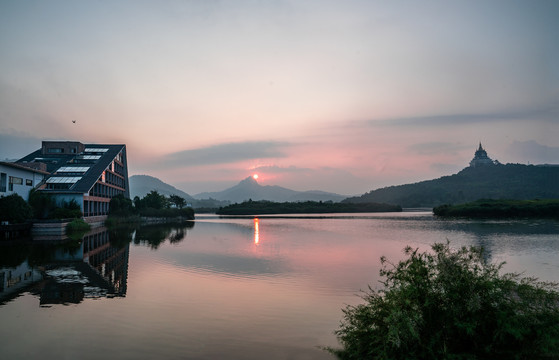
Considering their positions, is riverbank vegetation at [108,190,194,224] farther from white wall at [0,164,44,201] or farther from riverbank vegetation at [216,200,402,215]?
riverbank vegetation at [216,200,402,215]

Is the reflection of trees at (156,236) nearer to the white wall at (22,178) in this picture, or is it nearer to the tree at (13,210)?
the tree at (13,210)

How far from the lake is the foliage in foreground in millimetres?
2422

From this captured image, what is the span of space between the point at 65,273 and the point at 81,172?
5148 cm

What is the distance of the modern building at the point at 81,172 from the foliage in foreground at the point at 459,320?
2318 inches

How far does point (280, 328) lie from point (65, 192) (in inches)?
2252

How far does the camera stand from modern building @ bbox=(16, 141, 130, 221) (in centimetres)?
5993

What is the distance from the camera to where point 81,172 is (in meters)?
65.9

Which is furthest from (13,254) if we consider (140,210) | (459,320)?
(140,210)

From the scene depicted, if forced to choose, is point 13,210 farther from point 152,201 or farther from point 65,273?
point 152,201

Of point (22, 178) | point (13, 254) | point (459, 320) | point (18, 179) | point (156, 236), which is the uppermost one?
point (22, 178)

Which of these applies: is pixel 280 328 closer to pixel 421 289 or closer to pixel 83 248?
pixel 421 289

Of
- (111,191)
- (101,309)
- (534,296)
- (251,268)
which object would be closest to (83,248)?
(251,268)

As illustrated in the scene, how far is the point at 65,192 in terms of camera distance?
58.3 m

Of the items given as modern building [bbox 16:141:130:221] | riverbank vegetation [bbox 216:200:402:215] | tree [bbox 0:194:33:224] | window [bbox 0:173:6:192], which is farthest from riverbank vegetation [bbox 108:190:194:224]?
riverbank vegetation [bbox 216:200:402:215]
